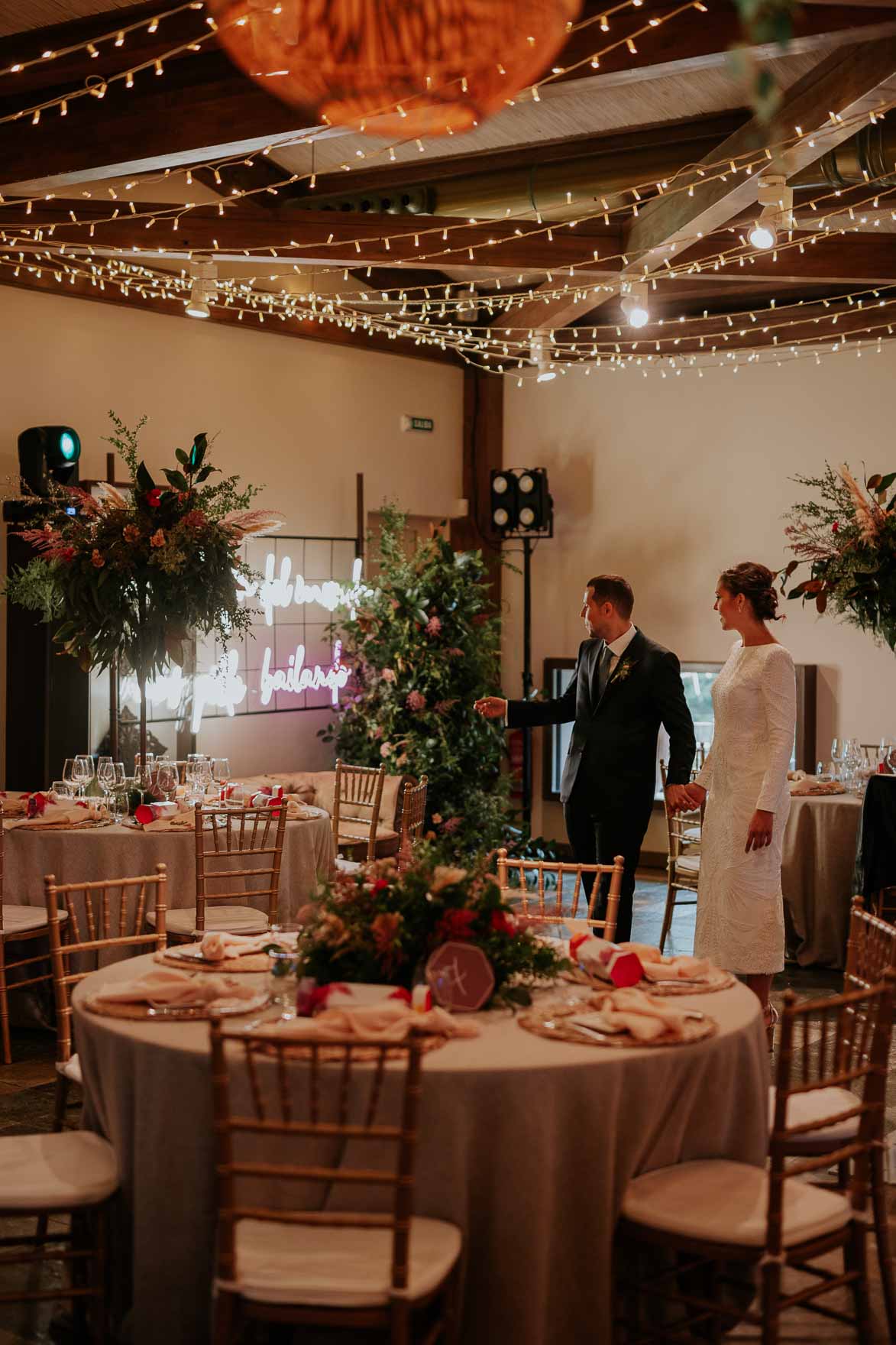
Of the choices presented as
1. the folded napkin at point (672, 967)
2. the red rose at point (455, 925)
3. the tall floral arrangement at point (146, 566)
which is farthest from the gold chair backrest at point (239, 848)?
the red rose at point (455, 925)

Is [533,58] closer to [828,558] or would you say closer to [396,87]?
[396,87]

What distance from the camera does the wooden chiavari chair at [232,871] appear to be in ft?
17.7

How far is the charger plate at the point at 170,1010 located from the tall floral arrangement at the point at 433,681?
563 centimetres

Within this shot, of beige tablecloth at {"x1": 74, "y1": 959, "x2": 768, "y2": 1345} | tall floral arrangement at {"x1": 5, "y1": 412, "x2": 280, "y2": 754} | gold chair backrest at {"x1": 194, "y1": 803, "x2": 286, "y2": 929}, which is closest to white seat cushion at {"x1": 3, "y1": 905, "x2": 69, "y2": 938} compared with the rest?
gold chair backrest at {"x1": 194, "y1": 803, "x2": 286, "y2": 929}

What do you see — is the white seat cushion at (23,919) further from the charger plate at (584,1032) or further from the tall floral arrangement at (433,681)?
the tall floral arrangement at (433,681)

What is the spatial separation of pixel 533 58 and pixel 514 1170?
75.7 inches

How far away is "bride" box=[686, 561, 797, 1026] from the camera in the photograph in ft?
15.5

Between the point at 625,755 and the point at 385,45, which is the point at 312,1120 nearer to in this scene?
the point at 385,45

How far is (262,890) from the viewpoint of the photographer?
573 cm

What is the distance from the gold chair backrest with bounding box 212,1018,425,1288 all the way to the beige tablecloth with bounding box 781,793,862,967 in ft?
15.0

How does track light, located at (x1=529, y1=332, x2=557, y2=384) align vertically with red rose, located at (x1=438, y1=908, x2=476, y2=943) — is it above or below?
above

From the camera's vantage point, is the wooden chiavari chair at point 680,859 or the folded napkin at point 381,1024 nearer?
the folded napkin at point 381,1024

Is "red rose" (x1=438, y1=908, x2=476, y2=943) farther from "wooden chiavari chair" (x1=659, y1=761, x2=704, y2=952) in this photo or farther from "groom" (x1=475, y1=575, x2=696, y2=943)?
"wooden chiavari chair" (x1=659, y1=761, x2=704, y2=952)

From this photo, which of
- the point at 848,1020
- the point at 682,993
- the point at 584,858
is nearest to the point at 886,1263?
the point at 848,1020
